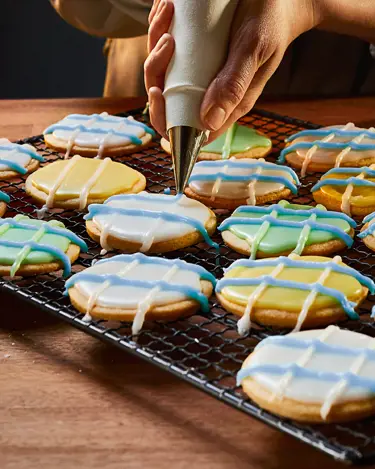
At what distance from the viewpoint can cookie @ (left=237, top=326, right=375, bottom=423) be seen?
39.6 inches

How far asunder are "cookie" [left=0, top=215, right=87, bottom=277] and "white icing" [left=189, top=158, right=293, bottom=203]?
33 centimetres

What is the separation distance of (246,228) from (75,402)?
55 centimetres

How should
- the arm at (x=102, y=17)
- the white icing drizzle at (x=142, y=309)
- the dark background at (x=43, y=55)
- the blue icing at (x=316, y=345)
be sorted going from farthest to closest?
the dark background at (x=43, y=55), the arm at (x=102, y=17), the white icing drizzle at (x=142, y=309), the blue icing at (x=316, y=345)

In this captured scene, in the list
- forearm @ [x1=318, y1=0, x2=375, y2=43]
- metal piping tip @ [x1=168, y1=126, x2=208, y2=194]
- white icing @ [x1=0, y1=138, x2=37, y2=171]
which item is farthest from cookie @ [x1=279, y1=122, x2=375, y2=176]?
white icing @ [x1=0, y1=138, x2=37, y2=171]

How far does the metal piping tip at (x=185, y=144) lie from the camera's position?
1.39 m

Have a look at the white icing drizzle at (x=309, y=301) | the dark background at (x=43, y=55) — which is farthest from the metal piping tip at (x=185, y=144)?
the dark background at (x=43, y=55)

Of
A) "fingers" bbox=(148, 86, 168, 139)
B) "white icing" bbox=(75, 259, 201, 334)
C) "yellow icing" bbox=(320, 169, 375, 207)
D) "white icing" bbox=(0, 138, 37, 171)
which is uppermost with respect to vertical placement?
"fingers" bbox=(148, 86, 168, 139)

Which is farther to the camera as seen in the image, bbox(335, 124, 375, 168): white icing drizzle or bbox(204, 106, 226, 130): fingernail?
bbox(335, 124, 375, 168): white icing drizzle

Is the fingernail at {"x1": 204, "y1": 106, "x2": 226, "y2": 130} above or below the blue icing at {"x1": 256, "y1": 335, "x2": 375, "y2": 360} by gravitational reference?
above

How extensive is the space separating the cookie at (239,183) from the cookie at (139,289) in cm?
37

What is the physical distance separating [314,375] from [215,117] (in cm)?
50

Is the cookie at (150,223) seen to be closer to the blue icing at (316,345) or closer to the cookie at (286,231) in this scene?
the cookie at (286,231)

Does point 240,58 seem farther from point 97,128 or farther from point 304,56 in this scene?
point 304,56

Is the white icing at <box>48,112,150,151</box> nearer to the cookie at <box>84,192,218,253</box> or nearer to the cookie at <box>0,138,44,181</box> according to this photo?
the cookie at <box>0,138,44,181</box>
